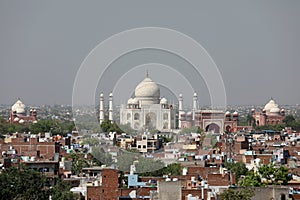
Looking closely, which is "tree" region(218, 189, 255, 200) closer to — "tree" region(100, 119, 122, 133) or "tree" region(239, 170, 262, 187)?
"tree" region(239, 170, 262, 187)

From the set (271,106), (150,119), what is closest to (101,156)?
(150,119)

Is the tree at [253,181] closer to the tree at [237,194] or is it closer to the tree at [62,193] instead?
the tree at [62,193]

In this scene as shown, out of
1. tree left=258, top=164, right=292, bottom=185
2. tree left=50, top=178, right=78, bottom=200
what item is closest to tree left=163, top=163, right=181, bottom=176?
tree left=258, top=164, right=292, bottom=185

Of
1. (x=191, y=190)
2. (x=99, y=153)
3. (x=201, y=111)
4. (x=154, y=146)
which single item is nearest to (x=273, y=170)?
(x=191, y=190)

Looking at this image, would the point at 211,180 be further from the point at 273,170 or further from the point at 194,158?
the point at 194,158

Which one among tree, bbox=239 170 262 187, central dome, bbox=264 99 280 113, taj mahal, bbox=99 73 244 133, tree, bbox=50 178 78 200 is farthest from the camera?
central dome, bbox=264 99 280 113

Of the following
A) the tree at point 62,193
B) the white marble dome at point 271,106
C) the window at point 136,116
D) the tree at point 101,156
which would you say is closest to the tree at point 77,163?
the tree at point 101,156
